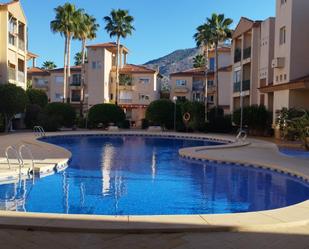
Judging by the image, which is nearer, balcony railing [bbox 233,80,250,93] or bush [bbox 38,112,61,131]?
bush [bbox 38,112,61,131]

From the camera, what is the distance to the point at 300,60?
28.4 metres

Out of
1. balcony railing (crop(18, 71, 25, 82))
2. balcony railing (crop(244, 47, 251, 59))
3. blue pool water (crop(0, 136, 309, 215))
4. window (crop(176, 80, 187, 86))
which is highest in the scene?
balcony railing (crop(244, 47, 251, 59))

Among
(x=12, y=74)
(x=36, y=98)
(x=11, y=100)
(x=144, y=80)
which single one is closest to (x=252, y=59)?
(x=11, y=100)

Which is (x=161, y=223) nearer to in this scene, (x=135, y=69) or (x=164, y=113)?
(x=164, y=113)

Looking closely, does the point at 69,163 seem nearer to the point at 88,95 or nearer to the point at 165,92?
the point at 88,95

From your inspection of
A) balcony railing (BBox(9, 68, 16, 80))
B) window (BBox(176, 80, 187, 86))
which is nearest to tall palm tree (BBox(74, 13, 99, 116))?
balcony railing (BBox(9, 68, 16, 80))

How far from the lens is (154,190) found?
12.9 m

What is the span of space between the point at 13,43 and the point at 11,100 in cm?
810

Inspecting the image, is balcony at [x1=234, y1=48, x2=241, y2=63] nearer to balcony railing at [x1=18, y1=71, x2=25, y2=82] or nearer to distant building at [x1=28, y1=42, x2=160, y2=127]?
distant building at [x1=28, y1=42, x2=160, y2=127]

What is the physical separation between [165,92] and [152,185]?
50.4m

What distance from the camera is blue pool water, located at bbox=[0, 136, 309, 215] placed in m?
10.7

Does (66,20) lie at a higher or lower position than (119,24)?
lower

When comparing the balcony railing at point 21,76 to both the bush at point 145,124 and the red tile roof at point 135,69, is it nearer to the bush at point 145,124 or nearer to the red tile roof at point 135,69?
the bush at point 145,124

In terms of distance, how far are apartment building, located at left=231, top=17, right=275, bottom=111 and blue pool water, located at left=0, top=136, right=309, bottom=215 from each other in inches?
729
